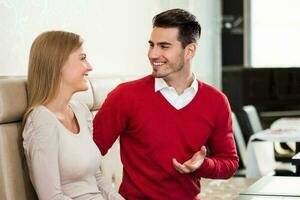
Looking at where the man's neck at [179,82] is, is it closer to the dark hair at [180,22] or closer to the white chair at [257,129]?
the dark hair at [180,22]

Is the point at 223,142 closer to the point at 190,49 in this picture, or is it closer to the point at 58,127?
the point at 190,49

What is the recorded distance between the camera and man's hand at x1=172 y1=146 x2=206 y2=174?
2.14m

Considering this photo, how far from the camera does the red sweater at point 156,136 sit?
2.38m

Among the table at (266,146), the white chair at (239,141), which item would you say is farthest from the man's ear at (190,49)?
the white chair at (239,141)

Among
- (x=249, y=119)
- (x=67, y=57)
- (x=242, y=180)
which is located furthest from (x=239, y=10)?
(x=67, y=57)

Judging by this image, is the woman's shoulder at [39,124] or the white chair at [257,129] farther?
the white chair at [257,129]

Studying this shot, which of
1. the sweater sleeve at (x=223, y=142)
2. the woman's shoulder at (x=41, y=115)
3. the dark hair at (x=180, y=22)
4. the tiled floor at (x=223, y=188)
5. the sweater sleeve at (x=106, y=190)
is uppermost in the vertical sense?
the dark hair at (x=180, y=22)

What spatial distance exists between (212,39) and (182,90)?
4.74 metres

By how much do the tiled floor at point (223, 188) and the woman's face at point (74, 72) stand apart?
2.53 metres

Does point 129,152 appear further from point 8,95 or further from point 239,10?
point 239,10

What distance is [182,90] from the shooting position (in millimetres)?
2482

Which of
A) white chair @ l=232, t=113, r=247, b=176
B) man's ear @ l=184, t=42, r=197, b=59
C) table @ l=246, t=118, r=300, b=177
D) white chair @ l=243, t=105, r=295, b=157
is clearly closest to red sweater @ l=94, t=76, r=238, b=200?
man's ear @ l=184, t=42, r=197, b=59

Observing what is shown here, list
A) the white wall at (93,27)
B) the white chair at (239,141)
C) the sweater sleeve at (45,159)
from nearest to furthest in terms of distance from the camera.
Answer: the sweater sleeve at (45,159)
the white wall at (93,27)
the white chair at (239,141)

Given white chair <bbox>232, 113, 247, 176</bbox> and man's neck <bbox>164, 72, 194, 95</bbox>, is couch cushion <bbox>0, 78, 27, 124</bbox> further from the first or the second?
white chair <bbox>232, 113, 247, 176</bbox>
